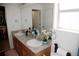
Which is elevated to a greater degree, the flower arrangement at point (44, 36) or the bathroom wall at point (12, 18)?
the bathroom wall at point (12, 18)

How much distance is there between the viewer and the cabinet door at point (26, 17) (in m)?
0.88

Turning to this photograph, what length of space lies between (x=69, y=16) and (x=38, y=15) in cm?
32

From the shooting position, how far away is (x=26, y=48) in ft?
2.91

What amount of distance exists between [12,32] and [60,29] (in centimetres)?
52

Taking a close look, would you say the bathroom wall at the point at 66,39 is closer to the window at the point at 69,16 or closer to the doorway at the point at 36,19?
the window at the point at 69,16

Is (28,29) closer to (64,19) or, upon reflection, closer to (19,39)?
(19,39)

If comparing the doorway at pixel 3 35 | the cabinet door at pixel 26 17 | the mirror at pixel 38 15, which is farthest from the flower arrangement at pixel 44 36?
the doorway at pixel 3 35

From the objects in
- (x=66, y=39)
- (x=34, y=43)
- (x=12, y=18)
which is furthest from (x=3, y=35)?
(x=66, y=39)

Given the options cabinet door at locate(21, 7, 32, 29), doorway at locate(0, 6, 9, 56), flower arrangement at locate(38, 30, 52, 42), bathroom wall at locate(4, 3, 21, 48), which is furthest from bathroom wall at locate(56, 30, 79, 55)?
doorway at locate(0, 6, 9, 56)

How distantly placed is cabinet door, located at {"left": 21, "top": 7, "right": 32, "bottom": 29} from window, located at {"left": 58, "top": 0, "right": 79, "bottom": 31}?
0.33m

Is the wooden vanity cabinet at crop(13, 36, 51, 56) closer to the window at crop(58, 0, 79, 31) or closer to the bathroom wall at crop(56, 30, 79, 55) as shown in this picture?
the bathroom wall at crop(56, 30, 79, 55)

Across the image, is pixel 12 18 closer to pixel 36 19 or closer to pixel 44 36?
pixel 36 19

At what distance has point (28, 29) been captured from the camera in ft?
3.03

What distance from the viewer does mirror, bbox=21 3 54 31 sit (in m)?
0.86
